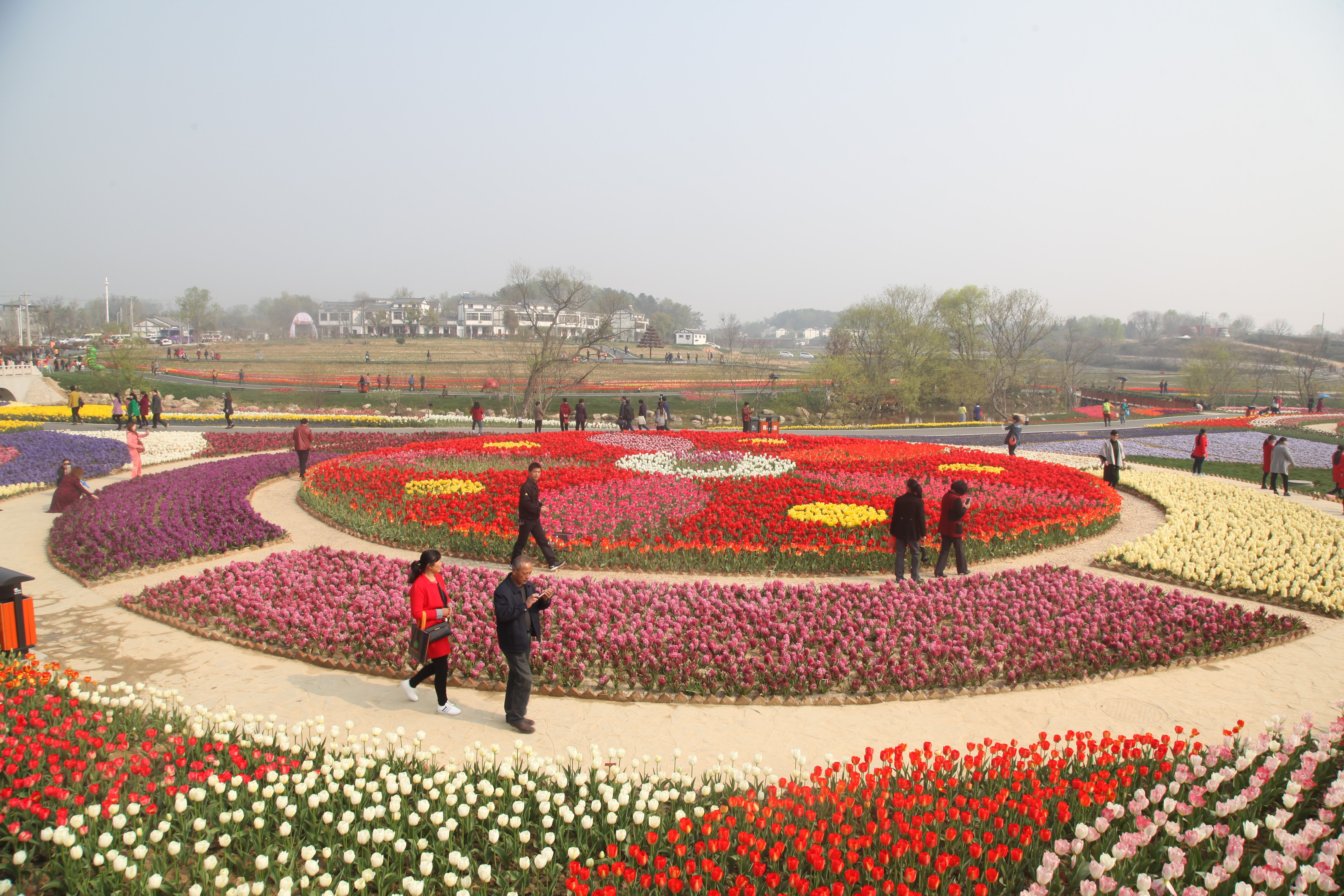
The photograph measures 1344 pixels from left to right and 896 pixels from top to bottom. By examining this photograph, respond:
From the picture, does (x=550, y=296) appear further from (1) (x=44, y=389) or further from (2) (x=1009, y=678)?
(2) (x=1009, y=678)

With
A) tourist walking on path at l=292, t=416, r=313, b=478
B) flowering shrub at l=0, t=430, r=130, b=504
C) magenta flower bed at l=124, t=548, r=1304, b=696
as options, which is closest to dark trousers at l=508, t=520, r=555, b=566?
magenta flower bed at l=124, t=548, r=1304, b=696

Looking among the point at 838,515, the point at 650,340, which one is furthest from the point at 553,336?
the point at 650,340

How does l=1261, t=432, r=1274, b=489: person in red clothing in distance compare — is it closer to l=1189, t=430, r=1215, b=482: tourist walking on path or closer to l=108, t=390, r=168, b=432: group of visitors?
l=1189, t=430, r=1215, b=482: tourist walking on path

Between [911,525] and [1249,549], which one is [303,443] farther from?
[1249,549]

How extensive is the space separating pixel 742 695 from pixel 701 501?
25.4 ft

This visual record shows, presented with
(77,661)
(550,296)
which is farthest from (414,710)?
(550,296)

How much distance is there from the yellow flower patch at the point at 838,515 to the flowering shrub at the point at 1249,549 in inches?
141

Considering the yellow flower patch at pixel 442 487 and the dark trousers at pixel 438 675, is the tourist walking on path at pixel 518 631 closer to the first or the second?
the dark trousers at pixel 438 675

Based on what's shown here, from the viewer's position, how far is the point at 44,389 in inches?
1794

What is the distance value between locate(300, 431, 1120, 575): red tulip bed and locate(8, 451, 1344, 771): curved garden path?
4.40m

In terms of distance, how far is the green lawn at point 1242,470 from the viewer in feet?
75.0

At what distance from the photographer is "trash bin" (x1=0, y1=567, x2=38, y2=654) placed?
8125mm

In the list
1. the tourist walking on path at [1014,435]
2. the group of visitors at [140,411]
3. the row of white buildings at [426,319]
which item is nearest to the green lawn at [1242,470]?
the tourist walking on path at [1014,435]

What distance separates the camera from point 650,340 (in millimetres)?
111688
